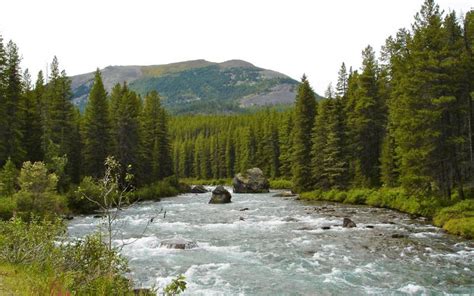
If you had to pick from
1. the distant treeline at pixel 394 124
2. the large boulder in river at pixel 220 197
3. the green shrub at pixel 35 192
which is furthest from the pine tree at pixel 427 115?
the green shrub at pixel 35 192

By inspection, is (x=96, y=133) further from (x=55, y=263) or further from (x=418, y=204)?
(x=55, y=263)

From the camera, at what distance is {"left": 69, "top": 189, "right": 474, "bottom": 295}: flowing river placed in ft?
48.4

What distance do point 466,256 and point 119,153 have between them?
45650 mm

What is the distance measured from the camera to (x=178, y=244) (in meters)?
21.8

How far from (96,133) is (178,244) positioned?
114 feet

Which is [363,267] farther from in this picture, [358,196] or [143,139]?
[143,139]

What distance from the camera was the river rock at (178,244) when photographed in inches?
854

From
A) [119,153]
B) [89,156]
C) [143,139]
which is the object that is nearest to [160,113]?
[143,139]

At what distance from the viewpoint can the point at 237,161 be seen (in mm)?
106188

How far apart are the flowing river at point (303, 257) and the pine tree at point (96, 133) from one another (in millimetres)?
20730

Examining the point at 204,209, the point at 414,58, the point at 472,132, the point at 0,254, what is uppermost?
the point at 414,58

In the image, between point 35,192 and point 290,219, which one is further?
point 290,219

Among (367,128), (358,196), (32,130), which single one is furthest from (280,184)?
(32,130)

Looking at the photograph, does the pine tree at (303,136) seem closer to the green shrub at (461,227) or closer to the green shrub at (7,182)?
the green shrub at (461,227)
